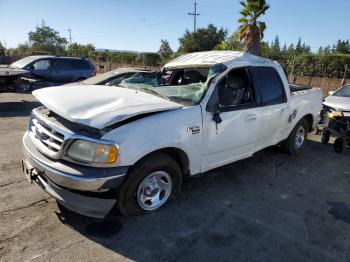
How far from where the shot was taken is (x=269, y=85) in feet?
16.7

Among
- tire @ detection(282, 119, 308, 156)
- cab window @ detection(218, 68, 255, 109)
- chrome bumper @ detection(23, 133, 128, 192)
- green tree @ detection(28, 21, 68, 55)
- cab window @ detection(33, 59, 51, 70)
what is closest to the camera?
chrome bumper @ detection(23, 133, 128, 192)

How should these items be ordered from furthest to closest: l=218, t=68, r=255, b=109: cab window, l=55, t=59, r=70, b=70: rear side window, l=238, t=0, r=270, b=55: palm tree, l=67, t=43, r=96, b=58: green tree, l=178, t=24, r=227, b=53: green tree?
l=67, t=43, r=96, b=58: green tree, l=178, t=24, r=227, b=53: green tree, l=238, t=0, r=270, b=55: palm tree, l=55, t=59, r=70, b=70: rear side window, l=218, t=68, r=255, b=109: cab window

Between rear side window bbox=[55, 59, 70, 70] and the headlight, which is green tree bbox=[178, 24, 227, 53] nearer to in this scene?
rear side window bbox=[55, 59, 70, 70]

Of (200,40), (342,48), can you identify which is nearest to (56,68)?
(200,40)

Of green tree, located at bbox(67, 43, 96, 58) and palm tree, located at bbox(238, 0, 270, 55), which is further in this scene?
green tree, located at bbox(67, 43, 96, 58)

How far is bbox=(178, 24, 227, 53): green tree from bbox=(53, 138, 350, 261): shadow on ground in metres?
40.3

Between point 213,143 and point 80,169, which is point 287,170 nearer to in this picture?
point 213,143

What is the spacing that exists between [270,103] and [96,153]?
308cm

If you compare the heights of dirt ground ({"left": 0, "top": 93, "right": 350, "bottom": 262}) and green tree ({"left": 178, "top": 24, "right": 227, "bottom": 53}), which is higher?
green tree ({"left": 178, "top": 24, "right": 227, "bottom": 53})

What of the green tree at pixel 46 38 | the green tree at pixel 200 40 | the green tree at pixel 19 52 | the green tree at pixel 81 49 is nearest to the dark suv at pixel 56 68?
the green tree at pixel 200 40

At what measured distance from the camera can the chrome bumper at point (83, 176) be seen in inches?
120

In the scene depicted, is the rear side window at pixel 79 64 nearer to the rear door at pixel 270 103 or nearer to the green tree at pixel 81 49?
the rear door at pixel 270 103

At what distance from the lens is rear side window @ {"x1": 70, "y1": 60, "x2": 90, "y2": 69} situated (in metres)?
15.6

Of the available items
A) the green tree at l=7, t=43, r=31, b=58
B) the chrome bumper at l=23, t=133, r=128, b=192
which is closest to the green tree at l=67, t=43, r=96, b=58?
the green tree at l=7, t=43, r=31, b=58
